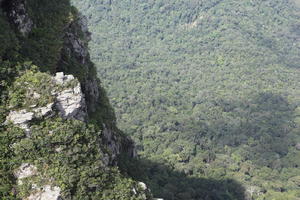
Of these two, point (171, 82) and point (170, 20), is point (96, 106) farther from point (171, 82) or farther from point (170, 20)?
point (170, 20)

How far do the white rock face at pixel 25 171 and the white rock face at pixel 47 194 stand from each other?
739 mm

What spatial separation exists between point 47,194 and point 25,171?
123cm

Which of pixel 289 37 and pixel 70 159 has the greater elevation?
pixel 289 37

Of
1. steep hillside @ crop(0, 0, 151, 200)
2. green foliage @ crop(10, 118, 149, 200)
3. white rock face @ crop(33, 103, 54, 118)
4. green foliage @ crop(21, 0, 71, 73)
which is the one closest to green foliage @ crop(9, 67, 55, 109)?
steep hillside @ crop(0, 0, 151, 200)

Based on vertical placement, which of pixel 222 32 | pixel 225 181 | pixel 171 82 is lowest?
pixel 225 181

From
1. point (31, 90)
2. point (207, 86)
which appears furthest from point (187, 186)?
point (207, 86)

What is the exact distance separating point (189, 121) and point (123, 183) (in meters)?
63.0

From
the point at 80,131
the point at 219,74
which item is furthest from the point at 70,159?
the point at 219,74

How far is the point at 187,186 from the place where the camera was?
161ft

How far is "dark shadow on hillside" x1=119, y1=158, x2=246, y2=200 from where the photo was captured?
145 ft

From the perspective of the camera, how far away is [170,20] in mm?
158375

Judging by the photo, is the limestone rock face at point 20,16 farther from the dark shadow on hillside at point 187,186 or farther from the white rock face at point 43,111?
the dark shadow on hillside at point 187,186

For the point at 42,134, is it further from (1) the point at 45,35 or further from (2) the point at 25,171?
(1) the point at 45,35

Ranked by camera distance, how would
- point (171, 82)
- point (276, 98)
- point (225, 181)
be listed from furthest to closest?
point (171, 82) → point (276, 98) → point (225, 181)
